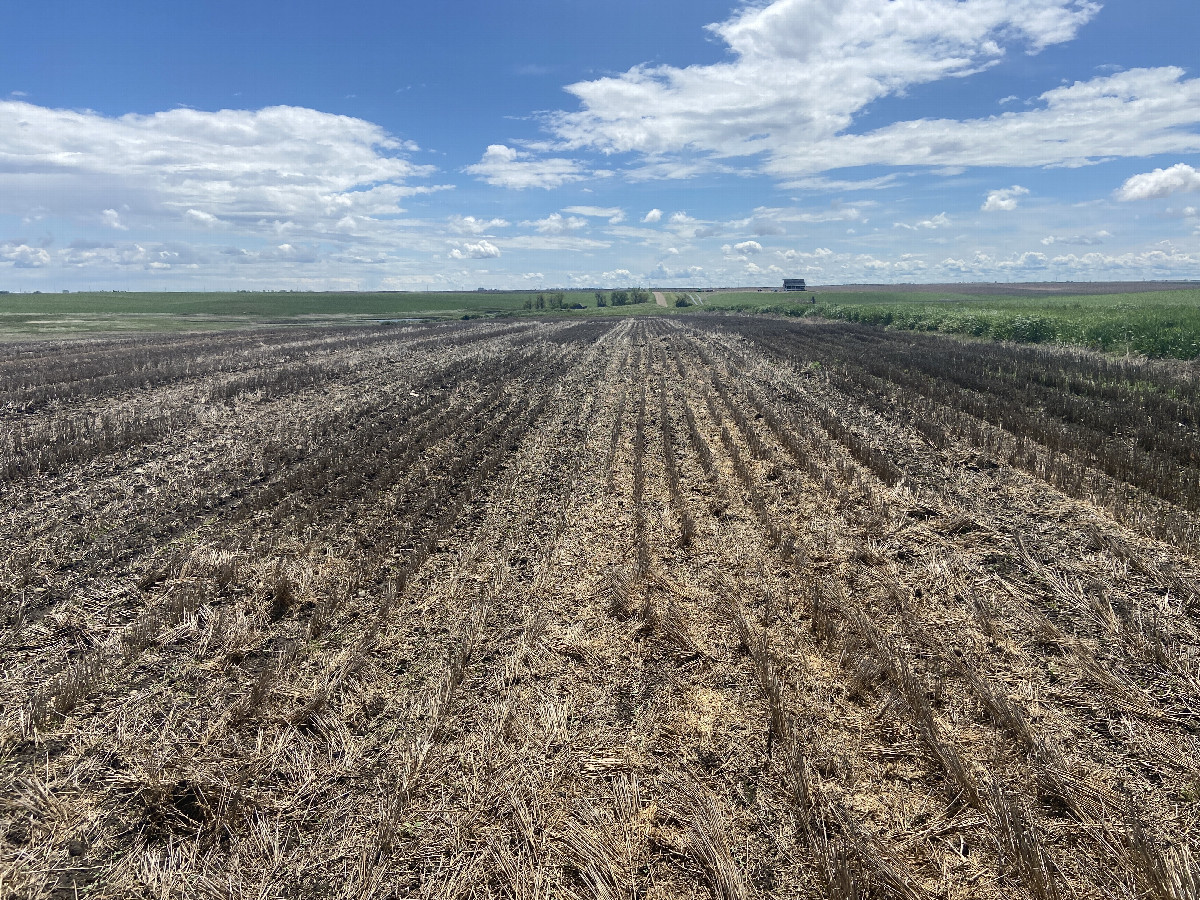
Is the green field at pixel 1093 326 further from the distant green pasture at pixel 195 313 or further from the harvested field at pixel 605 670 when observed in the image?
the distant green pasture at pixel 195 313

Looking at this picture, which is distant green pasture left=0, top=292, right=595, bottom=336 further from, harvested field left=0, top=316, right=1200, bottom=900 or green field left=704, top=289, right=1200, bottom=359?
harvested field left=0, top=316, right=1200, bottom=900

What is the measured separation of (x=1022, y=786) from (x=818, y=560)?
3.71 metres

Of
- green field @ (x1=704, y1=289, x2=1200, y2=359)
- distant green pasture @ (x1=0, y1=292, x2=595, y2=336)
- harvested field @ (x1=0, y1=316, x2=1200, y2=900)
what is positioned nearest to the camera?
harvested field @ (x1=0, y1=316, x2=1200, y2=900)

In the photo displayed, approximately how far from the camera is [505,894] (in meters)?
3.40

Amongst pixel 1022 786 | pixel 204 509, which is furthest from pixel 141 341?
pixel 1022 786

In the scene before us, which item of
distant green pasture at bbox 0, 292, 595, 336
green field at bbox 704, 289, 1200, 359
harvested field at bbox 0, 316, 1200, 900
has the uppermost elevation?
distant green pasture at bbox 0, 292, 595, 336

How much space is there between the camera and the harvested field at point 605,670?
142 inches

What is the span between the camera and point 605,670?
5.46 m

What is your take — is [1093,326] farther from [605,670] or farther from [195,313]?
[195,313]

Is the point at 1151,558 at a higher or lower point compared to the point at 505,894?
higher

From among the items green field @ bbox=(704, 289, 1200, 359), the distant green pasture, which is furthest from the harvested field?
the distant green pasture

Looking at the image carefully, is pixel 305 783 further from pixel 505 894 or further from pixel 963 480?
pixel 963 480

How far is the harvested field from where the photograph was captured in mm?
3604

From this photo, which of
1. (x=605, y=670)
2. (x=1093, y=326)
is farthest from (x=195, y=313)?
(x=605, y=670)
